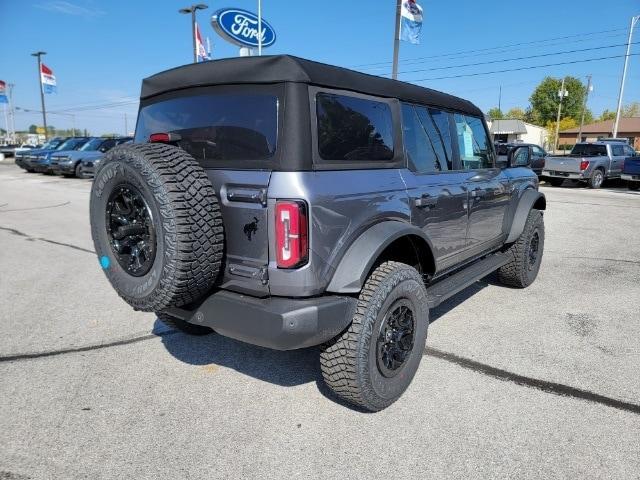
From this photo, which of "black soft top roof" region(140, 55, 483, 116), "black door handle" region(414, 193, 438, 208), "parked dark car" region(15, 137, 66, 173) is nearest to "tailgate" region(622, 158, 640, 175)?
"black soft top roof" region(140, 55, 483, 116)

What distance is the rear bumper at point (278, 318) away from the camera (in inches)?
89.3

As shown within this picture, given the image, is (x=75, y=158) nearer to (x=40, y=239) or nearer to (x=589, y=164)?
(x=40, y=239)

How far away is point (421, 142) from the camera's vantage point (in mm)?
3371

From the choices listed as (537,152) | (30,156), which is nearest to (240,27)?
(30,156)

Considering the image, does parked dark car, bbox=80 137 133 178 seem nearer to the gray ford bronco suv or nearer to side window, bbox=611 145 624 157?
the gray ford bronco suv

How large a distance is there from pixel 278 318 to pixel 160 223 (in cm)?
74

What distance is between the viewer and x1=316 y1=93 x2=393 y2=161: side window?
8.24 ft

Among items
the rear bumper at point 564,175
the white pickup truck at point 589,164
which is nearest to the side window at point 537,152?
the white pickup truck at point 589,164

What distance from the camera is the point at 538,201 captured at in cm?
521

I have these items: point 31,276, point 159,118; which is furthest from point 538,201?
point 31,276

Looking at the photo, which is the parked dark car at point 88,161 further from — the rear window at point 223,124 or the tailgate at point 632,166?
the tailgate at point 632,166

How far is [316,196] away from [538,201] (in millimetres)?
3826

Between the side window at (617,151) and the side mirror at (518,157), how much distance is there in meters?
15.8

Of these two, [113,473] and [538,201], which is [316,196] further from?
[538,201]
